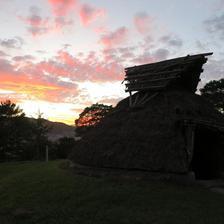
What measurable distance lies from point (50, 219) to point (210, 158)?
11731 mm

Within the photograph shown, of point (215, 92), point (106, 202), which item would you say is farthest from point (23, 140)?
point (106, 202)

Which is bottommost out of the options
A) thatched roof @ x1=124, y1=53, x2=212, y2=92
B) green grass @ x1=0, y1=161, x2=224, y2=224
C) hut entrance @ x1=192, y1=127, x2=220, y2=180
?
green grass @ x1=0, y1=161, x2=224, y2=224

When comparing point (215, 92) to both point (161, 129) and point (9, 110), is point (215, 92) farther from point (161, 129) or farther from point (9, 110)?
point (9, 110)

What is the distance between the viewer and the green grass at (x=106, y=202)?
1133cm

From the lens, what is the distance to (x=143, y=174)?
53.8 ft

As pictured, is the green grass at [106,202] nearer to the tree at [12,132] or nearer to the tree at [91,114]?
the tree at [12,132]

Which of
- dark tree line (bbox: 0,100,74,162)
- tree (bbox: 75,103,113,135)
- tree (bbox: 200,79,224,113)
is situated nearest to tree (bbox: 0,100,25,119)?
dark tree line (bbox: 0,100,74,162)

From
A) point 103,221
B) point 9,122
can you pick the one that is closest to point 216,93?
point 103,221

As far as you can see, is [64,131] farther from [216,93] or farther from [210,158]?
[210,158]

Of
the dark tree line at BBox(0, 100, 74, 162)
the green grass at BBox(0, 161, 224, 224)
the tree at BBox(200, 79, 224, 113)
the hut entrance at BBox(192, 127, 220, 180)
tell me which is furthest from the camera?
the dark tree line at BBox(0, 100, 74, 162)

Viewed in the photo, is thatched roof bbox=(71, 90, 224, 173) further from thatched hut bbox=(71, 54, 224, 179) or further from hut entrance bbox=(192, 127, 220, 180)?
hut entrance bbox=(192, 127, 220, 180)

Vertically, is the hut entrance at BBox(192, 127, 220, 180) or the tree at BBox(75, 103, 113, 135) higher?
the tree at BBox(75, 103, 113, 135)

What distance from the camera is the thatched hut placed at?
1633 cm

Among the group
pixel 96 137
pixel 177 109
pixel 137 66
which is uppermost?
pixel 137 66
